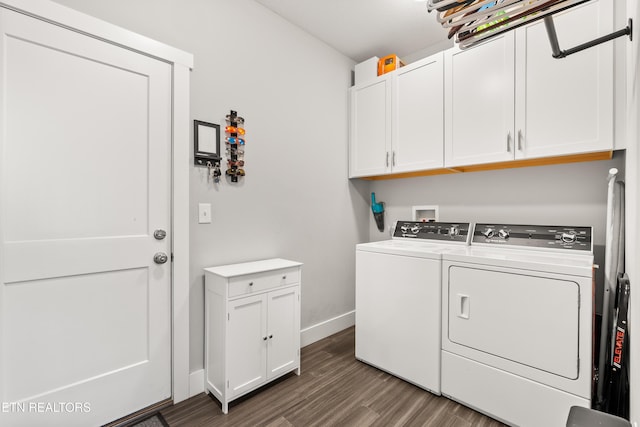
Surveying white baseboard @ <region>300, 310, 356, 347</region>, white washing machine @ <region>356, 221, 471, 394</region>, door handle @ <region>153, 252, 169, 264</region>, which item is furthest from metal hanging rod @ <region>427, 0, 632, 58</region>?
white baseboard @ <region>300, 310, 356, 347</region>

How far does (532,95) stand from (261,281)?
7.02 ft

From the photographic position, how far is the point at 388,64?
2.75 m

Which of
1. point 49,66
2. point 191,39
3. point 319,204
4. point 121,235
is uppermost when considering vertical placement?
point 191,39

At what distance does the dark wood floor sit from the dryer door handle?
22.0 inches

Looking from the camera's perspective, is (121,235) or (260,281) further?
(260,281)

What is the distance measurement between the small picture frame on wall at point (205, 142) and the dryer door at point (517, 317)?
5.68 ft

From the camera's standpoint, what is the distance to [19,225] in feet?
4.59

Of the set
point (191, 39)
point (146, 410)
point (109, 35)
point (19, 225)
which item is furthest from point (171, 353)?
point (191, 39)

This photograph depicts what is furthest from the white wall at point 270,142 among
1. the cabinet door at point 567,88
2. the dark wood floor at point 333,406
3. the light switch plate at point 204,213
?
the cabinet door at point 567,88

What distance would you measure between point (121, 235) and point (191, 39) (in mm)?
1319

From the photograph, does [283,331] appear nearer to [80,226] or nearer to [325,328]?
[325,328]

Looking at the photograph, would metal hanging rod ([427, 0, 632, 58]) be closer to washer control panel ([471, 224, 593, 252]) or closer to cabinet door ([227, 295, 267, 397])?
washer control panel ([471, 224, 593, 252])

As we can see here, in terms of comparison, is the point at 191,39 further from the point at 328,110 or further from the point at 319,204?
the point at 319,204

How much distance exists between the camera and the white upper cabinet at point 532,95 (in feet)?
5.60
